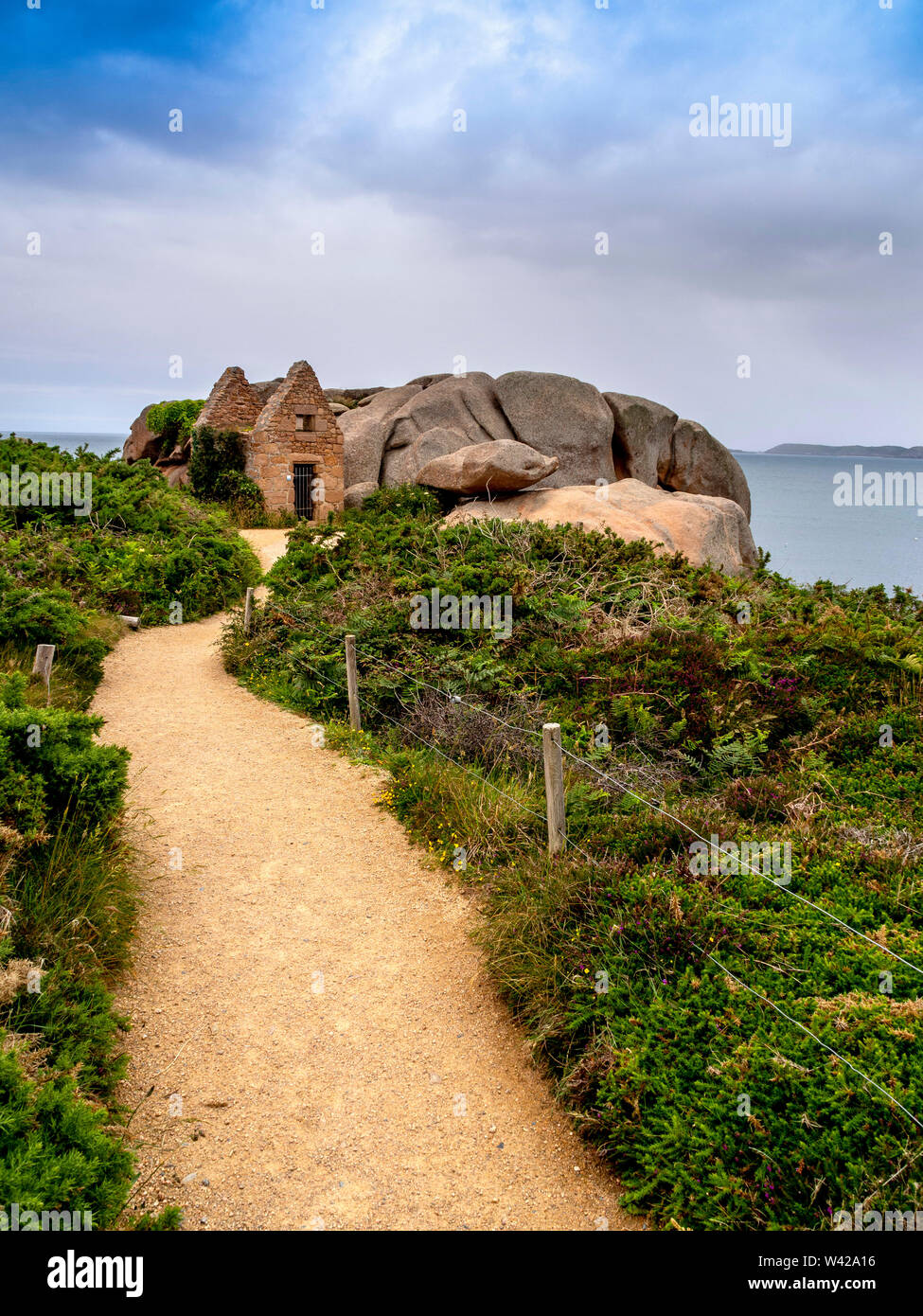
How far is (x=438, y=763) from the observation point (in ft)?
26.7

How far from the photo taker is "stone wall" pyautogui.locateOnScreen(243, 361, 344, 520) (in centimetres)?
2302

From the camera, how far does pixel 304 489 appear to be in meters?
24.0

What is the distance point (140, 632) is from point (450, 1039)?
1111cm

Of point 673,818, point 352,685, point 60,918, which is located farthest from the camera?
point 352,685

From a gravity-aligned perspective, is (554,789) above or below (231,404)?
below

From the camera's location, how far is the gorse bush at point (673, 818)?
3742 mm

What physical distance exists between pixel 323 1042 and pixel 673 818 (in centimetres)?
268

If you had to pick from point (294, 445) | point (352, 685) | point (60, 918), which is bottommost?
point (60, 918)

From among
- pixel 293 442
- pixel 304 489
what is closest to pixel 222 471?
pixel 293 442

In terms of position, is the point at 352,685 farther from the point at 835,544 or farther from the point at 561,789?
the point at 835,544

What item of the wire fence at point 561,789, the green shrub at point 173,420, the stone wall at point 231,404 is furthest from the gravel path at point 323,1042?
the green shrub at point 173,420

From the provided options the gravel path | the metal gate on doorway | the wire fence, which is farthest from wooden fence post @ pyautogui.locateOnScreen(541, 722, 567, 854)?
the metal gate on doorway

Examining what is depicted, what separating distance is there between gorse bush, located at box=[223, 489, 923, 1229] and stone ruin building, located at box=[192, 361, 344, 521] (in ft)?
34.5
